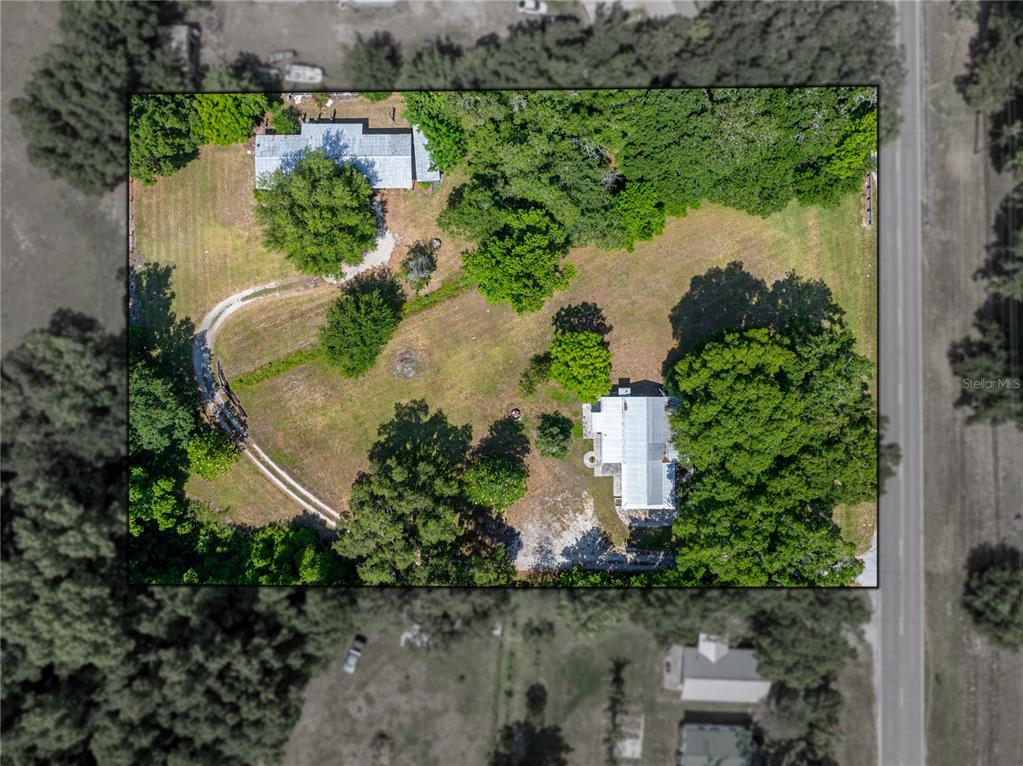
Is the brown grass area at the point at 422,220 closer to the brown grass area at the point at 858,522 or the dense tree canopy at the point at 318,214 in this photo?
the dense tree canopy at the point at 318,214

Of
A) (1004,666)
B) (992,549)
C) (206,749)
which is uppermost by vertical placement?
(992,549)

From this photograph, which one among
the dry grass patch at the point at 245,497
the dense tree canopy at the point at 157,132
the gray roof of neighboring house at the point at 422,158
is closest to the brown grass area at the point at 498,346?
the gray roof of neighboring house at the point at 422,158

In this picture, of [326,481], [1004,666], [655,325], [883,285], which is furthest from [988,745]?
[326,481]

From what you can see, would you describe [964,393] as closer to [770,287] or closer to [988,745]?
[770,287]

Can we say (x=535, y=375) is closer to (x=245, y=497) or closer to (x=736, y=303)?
(x=736, y=303)

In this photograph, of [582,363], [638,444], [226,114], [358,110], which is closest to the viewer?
[582,363]

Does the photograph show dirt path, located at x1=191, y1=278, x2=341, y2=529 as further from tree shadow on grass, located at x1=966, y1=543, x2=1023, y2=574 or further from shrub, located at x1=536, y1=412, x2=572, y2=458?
tree shadow on grass, located at x1=966, y1=543, x2=1023, y2=574

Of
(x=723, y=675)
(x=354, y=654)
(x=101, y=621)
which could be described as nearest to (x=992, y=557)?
(x=723, y=675)
